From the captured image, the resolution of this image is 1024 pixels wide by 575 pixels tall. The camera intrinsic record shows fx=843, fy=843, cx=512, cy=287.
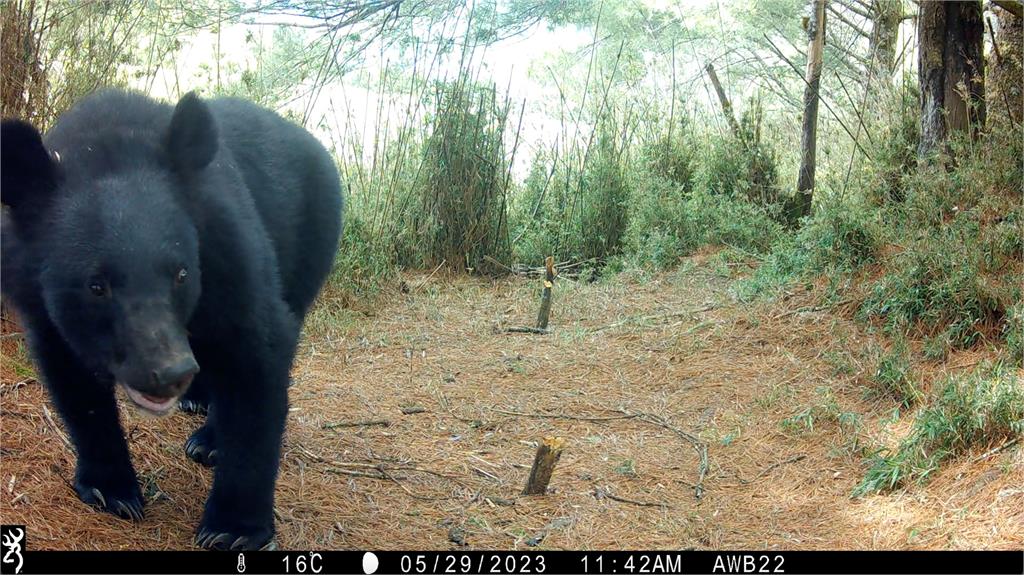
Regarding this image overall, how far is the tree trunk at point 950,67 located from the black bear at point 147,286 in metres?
4.88

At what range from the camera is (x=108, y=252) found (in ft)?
7.45

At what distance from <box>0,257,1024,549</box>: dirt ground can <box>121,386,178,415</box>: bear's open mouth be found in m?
0.69

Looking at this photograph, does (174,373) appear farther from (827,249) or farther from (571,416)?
(827,249)

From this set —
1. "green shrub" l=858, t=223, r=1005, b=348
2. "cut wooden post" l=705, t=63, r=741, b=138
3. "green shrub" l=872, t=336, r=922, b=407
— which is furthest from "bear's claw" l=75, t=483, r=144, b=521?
"cut wooden post" l=705, t=63, r=741, b=138

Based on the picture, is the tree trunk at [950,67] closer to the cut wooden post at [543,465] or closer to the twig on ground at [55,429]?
the cut wooden post at [543,465]

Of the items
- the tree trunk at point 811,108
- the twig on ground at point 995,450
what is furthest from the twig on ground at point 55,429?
the tree trunk at point 811,108

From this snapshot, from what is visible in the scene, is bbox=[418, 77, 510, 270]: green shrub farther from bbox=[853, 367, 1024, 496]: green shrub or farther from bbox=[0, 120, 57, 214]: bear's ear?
bbox=[0, 120, 57, 214]: bear's ear

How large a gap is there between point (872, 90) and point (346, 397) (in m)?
5.78

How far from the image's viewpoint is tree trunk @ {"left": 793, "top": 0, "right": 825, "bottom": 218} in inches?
335

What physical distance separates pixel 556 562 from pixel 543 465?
21.9 inches

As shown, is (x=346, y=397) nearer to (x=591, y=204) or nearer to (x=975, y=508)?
(x=975, y=508)

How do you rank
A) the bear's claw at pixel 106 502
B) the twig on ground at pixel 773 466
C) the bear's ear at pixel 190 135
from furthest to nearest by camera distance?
1. the twig on ground at pixel 773 466
2. the bear's claw at pixel 106 502
3. the bear's ear at pixel 190 135

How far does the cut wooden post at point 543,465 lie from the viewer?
11.3 ft

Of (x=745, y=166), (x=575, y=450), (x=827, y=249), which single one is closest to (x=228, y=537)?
(x=575, y=450)
